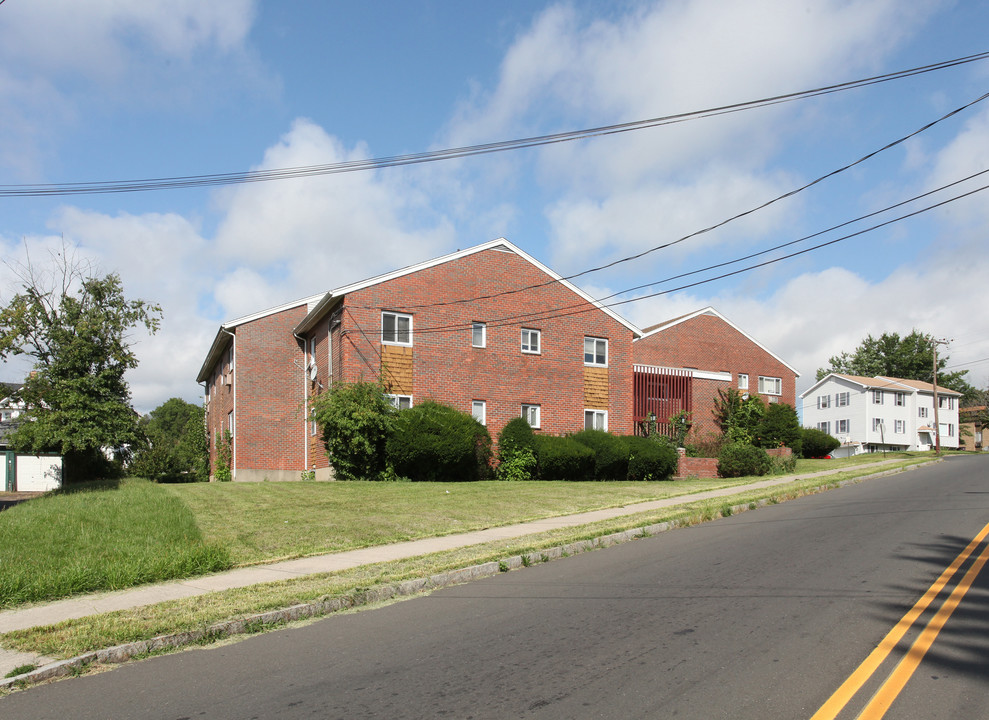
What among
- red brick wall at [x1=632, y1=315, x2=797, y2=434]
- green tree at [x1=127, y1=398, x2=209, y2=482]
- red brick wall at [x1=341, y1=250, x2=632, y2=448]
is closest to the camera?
red brick wall at [x1=341, y1=250, x2=632, y2=448]

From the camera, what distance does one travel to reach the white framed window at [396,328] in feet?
86.3

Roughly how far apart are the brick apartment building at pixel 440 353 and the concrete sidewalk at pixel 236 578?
43.7 feet

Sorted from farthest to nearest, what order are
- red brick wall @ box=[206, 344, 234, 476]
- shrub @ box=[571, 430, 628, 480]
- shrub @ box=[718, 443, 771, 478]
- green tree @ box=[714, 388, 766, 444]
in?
1. green tree @ box=[714, 388, 766, 444]
2. red brick wall @ box=[206, 344, 234, 476]
3. shrub @ box=[718, 443, 771, 478]
4. shrub @ box=[571, 430, 628, 480]

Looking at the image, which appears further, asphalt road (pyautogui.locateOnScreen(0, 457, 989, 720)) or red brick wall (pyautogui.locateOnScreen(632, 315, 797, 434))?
red brick wall (pyautogui.locateOnScreen(632, 315, 797, 434))

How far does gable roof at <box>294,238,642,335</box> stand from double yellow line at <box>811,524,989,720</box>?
67.2 feet

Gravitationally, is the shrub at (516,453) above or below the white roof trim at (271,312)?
below

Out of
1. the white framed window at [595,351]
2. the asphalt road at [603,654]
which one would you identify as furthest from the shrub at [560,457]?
the asphalt road at [603,654]

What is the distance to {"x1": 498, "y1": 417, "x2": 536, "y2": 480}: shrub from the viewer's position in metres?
25.9

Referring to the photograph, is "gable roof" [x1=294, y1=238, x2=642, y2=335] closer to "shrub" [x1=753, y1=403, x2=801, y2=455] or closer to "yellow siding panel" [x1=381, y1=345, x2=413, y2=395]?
"yellow siding panel" [x1=381, y1=345, x2=413, y2=395]

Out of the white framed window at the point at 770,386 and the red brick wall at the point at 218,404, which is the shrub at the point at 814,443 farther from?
the red brick wall at the point at 218,404

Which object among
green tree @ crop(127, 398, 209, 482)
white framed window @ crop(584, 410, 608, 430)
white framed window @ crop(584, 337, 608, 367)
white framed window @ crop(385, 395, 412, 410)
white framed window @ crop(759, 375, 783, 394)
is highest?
white framed window @ crop(584, 337, 608, 367)

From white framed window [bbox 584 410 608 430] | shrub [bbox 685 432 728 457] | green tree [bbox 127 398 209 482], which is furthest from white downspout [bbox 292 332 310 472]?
shrub [bbox 685 432 728 457]

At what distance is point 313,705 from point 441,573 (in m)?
4.14

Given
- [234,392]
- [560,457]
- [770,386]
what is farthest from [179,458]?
[770,386]
